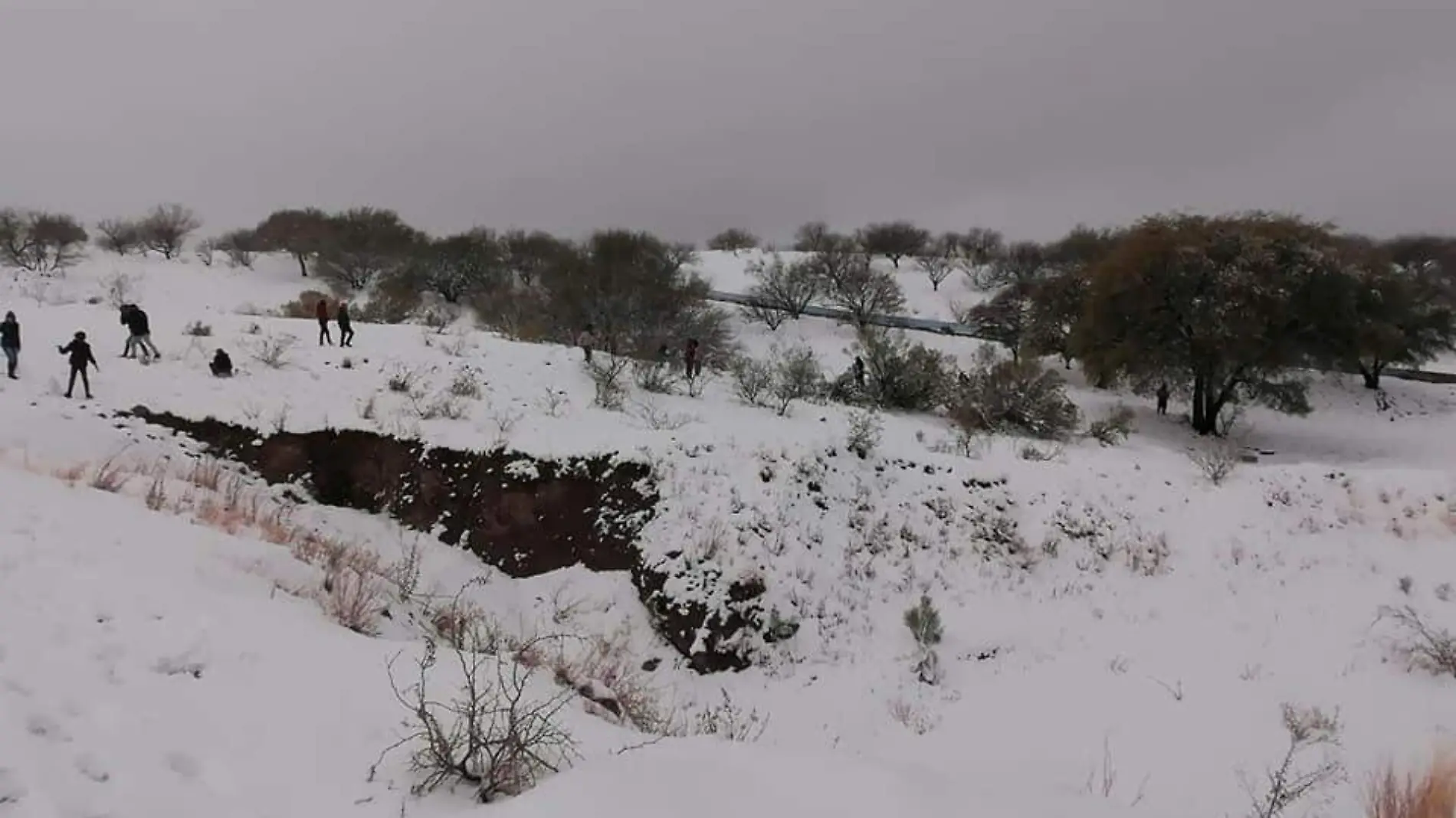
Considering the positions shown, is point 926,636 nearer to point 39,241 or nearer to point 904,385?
point 904,385

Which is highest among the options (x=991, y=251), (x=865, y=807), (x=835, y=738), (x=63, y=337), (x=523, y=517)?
(x=991, y=251)

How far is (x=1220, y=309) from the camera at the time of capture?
70.5ft

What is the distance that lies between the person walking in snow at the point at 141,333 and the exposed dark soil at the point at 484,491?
8.92 ft

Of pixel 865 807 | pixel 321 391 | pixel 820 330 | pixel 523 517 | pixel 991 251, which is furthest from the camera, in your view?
pixel 991 251

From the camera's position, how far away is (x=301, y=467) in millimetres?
12594

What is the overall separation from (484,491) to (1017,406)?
13505 millimetres

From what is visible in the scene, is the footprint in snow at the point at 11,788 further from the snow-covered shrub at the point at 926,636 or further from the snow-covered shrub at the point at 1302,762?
the snow-covered shrub at the point at 926,636

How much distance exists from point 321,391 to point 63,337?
596 cm

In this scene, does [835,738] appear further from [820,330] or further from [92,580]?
[820,330]

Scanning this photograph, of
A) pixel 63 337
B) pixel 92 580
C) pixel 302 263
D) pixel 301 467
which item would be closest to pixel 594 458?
pixel 301 467

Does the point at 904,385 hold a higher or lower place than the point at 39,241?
lower

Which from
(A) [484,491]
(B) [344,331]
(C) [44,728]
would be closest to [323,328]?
(B) [344,331]

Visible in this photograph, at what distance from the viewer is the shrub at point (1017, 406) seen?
19.0 metres

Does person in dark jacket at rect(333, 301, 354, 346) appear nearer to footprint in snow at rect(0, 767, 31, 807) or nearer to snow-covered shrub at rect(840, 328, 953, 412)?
snow-covered shrub at rect(840, 328, 953, 412)
